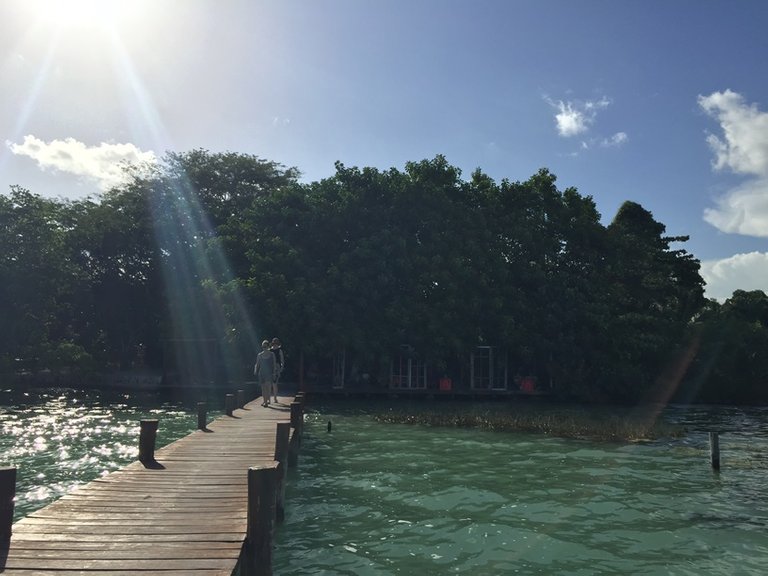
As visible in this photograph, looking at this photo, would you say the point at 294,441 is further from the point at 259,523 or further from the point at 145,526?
the point at 259,523

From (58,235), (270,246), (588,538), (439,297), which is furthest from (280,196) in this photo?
(588,538)

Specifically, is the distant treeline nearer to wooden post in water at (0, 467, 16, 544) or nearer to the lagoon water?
the lagoon water

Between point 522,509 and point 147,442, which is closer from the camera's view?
point 147,442

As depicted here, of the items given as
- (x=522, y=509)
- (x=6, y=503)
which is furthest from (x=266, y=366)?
(x=6, y=503)

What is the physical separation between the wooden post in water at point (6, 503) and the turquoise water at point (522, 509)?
10.8ft

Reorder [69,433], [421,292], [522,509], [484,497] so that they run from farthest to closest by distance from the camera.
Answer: [421,292] < [69,433] < [484,497] < [522,509]

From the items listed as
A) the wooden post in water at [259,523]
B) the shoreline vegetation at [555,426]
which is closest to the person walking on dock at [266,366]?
the shoreline vegetation at [555,426]

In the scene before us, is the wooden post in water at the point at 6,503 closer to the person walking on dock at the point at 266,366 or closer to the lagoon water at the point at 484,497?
the lagoon water at the point at 484,497

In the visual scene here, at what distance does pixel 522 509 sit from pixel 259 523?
20.5 feet

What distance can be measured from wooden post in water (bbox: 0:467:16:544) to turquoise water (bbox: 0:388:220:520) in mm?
5324

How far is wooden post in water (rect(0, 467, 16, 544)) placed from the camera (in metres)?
5.37

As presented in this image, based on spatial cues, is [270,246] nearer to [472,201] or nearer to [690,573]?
[472,201]

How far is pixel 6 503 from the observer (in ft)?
17.7

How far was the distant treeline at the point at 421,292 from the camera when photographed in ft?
98.8
